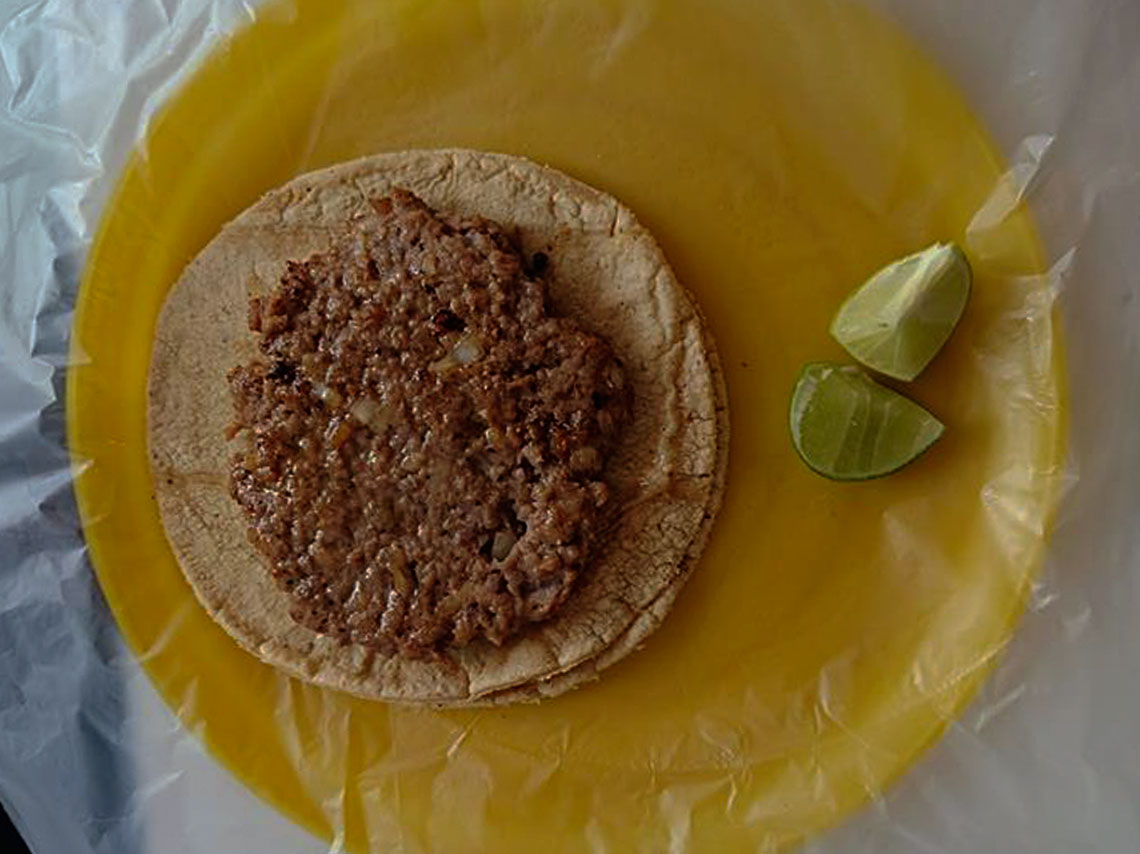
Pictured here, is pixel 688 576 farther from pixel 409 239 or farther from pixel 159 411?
pixel 159 411

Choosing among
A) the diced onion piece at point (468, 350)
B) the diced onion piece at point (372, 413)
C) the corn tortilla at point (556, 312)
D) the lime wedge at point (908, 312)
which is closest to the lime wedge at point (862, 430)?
the lime wedge at point (908, 312)

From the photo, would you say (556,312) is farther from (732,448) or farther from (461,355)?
(732,448)

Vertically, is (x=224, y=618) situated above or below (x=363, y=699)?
above

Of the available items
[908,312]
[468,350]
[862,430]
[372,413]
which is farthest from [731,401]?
[372,413]

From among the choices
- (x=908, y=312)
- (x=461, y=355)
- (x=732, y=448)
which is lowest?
(x=732, y=448)

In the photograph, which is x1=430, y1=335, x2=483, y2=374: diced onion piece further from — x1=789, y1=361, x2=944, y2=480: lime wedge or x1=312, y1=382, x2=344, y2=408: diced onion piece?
x1=789, y1=361, x2=944, y2=480: lime wedge

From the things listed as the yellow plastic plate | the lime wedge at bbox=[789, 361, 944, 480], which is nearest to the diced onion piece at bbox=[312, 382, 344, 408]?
the yellow plastic plate

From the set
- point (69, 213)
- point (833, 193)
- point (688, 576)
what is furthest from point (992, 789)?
point (69, 213)
